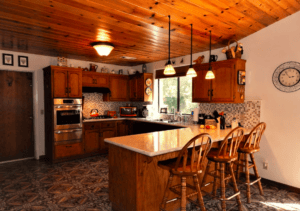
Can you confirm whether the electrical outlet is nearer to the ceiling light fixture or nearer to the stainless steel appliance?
the ceiling light fixture

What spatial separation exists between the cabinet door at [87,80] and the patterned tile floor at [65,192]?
207 centimetres

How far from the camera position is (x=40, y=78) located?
4859mm

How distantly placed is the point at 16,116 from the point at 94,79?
6.55 ft

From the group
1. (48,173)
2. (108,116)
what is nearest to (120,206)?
(48,173)

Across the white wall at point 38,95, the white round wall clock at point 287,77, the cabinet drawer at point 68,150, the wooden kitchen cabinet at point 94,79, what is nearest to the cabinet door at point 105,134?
the cabinet drawer at point 68,150

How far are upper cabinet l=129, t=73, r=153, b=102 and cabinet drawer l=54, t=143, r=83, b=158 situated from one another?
2062 millimetres

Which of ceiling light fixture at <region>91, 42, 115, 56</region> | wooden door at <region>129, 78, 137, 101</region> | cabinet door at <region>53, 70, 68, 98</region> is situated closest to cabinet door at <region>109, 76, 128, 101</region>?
wooden door at <region>129, 78, 137, 101</region>

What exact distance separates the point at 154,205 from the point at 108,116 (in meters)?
3.70

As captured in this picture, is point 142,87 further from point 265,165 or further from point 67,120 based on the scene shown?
point 265,165

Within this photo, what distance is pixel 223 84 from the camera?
12.1 ft

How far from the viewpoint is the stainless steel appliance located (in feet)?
14.7

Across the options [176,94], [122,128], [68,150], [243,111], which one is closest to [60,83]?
[68,150]

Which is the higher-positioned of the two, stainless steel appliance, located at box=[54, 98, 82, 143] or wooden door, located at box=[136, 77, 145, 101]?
wooden door, located at box=[136, 77, 145, 101]

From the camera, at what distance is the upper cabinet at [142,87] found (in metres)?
5.65
